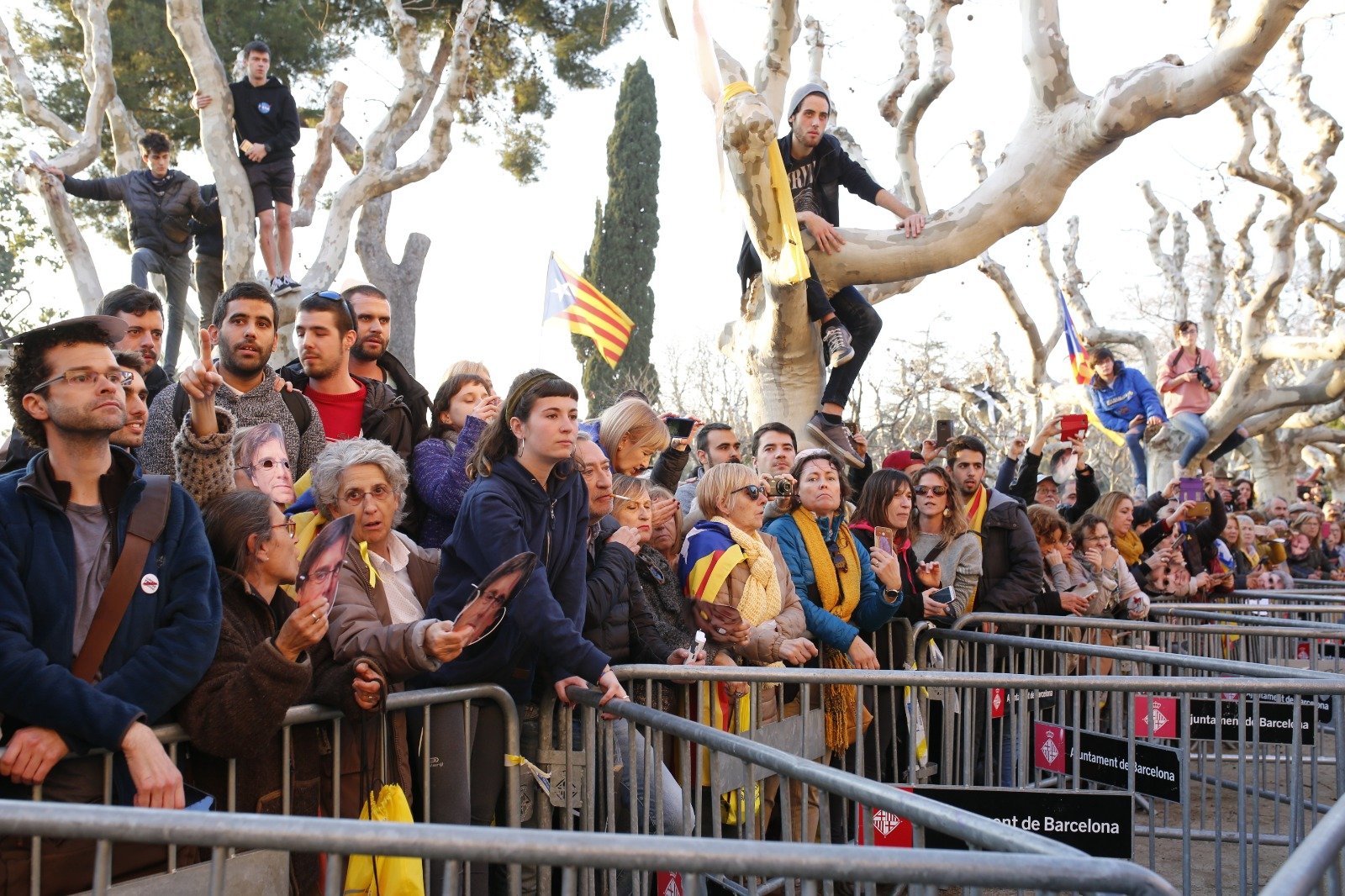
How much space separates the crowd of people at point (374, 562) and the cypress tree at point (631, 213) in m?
25.3

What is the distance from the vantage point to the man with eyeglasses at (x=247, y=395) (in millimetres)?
3953

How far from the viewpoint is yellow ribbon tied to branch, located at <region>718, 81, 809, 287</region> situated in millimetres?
6906

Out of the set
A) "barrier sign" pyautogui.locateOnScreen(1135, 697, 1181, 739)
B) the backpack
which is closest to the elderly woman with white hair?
the backpack

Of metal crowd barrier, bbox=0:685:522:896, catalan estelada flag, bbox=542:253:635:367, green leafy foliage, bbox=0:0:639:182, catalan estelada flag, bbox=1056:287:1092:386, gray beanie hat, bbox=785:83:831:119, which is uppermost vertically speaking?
green leafy foliage, bbox=0:0:639:182

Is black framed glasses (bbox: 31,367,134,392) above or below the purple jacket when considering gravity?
above

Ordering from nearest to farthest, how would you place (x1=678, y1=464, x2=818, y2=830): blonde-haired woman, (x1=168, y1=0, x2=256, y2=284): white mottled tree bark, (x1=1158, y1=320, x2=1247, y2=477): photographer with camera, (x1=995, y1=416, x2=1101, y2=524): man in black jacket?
1. (x1=678, y1=464, x2=818, y2=830): blonde-haired woman
2. (x1=995, y1=416, x2=1101, y2=524): man in black jacket
3. (x1=168, y1=0, x2=256, y2=284): white mottled tree bark
4. (x1=1158, y1=320, x2=1247, y2=477): photographer with camera

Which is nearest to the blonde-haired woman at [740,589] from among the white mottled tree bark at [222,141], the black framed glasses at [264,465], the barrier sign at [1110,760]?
the barrier sign at [1110,760]

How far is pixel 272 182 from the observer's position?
11.1 meters

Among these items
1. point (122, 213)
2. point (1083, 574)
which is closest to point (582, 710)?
point (1083, 574)

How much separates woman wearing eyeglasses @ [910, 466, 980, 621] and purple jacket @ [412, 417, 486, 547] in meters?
2.72

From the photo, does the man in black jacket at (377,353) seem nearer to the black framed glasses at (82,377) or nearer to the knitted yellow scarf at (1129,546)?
the black framed glasses at (82,377)

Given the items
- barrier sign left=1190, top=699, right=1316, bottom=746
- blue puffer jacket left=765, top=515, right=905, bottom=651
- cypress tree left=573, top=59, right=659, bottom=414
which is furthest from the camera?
cypress tree left=573, top=59, right=659, bottom=414

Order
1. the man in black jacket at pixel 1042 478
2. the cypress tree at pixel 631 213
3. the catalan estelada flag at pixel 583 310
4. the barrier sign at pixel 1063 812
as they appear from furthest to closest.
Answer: the cypress tree at pixel 631 213, the catalan estelada flag at pixel 583 310, the man in black jacket at pixel 1042 478, the barrier sign at pixel 1063 812

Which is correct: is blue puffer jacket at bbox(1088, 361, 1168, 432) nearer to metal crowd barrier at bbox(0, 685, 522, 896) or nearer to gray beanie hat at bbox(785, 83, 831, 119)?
gray beanie hat at bbox(785, 83, 831, 119)
